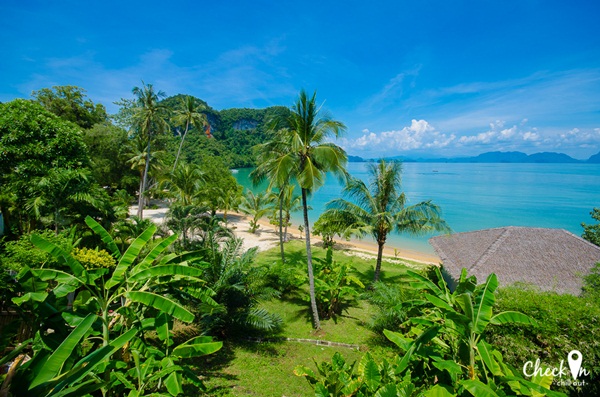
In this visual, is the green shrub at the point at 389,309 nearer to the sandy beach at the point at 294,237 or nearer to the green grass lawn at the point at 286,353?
the green grass lawn at the point at 286,353

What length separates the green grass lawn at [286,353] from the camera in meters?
6.09

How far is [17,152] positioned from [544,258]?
1949cm

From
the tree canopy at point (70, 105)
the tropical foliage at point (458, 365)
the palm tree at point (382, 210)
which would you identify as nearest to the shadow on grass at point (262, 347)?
the tropical foliage at point (458, 365)

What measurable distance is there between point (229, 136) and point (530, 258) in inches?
4171

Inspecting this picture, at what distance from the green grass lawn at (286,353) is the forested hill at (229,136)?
32.7 metres

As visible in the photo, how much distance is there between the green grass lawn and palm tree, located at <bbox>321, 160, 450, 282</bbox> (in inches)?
130

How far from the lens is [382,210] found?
12.3m

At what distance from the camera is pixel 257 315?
299 inches

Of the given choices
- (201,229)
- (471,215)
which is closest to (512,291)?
(201,229)

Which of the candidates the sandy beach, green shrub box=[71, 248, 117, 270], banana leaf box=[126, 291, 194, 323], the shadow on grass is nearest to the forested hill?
the sandy beach

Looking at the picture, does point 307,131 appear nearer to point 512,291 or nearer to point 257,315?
point 257,315

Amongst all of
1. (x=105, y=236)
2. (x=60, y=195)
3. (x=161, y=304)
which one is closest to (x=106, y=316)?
(x=161, y=304)

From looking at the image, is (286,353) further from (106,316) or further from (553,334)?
(553,334)

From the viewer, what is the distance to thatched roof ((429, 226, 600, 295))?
8680 mm
